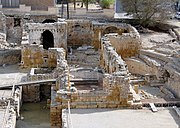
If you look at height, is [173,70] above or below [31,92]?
above

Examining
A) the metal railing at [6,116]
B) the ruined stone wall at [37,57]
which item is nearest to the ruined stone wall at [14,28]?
the ruined stone wall at [37,57]

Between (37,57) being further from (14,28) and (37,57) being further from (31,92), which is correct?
(14,28)

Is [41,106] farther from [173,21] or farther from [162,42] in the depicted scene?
[173,21]

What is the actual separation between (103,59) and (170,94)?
658cm

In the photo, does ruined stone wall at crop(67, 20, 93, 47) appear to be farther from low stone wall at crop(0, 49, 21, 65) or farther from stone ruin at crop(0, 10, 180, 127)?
low stone wall at crop(0, 49, 21, 65)

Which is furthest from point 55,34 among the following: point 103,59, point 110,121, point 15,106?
point 110,121

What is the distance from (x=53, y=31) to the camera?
38.7m

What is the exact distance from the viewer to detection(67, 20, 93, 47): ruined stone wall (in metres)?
41.9

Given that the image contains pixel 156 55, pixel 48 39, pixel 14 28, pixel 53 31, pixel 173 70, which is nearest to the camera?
pixel 173 70

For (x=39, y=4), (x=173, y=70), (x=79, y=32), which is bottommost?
(x=173, y=70)

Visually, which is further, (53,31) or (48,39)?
(48,39)

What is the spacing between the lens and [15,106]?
26.6 m

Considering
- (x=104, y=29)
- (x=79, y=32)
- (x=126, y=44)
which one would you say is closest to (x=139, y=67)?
(x=126, y=44)

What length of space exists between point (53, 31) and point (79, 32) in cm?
384
